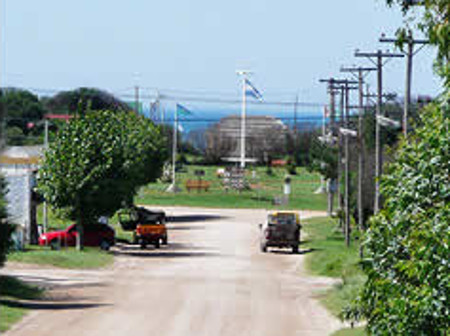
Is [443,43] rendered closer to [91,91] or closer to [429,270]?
[429,270]

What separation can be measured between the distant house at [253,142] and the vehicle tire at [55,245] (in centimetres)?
7810

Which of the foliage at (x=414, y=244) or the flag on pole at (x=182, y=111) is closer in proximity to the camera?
the foliage at (x=414, y=244)

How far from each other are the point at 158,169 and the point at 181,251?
19074 millimetres

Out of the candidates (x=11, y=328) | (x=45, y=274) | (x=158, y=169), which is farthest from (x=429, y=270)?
(x=158, y=169)

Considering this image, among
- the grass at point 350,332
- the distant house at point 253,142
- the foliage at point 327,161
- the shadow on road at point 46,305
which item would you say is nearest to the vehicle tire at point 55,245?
the shadow on road at point 46,305

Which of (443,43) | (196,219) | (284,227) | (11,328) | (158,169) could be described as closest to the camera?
(443,43)

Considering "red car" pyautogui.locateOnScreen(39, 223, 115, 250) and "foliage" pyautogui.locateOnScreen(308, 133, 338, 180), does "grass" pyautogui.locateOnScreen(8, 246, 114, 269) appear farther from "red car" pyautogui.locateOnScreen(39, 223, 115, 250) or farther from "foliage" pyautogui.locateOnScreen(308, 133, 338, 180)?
"foliage" pyautogui.locateOnScreen(308, 133, 338, 180)

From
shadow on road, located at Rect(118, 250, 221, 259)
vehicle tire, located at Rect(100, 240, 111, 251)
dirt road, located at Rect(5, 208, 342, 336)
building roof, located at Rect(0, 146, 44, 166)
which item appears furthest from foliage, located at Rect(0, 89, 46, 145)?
dirt road, located at Rect(5, 208, 342, 336)

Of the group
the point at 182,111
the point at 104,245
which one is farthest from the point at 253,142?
the point at 104,245

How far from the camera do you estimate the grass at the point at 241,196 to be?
86.6 metres

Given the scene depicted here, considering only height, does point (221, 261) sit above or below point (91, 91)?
below

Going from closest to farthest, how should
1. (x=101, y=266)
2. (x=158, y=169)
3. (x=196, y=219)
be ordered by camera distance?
1. (x=101, y=266)
2. (x=158, y=169)
3. (x=196, y=219)

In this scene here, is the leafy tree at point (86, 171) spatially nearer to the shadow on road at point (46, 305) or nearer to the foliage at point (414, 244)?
the shadow on road at point (46, 305)

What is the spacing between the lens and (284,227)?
5028 centimetres
